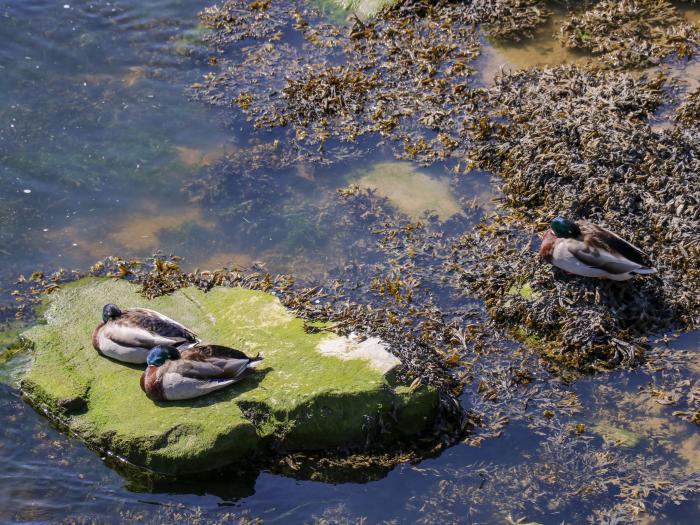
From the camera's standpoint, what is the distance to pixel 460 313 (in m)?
8.24

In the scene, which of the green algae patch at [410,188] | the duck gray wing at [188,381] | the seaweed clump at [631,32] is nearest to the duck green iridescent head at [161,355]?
the duck gray wing at [188,381]

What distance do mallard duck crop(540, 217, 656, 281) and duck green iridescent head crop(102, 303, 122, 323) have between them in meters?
3.96

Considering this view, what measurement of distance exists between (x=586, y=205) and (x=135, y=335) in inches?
186

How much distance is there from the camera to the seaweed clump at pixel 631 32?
426 inches

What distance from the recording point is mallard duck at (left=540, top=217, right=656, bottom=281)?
304 inches

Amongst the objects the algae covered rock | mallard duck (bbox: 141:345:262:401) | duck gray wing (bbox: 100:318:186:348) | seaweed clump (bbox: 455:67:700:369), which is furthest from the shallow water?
duck gray wing (bbox: 100:318:186:348)

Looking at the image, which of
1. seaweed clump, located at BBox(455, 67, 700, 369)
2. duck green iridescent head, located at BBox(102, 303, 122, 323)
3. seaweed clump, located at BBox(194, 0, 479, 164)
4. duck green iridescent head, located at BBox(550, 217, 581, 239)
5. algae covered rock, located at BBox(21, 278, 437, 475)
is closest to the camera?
algae covered rock, located at BBox(21, 278, 437, 475)

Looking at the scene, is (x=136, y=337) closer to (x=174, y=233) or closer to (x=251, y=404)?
(x=251, y=404)

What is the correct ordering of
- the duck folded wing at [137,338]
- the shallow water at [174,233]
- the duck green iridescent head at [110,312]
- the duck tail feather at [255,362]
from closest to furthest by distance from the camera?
the shallow water at [174,233], the duck tail feather at [255,362], the duck folded wing at [137,338], the duck green iridescent head at [110,312]

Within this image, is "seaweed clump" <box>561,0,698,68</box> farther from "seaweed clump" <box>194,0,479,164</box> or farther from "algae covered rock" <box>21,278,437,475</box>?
"algae covered rock" <box>21,278,437,475</box>

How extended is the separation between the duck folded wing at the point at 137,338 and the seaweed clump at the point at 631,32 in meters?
6.70

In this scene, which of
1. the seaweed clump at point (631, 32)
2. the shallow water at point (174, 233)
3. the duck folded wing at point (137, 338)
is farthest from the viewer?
the seaweed clump at point (631, 32)

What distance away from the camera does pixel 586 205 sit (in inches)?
351

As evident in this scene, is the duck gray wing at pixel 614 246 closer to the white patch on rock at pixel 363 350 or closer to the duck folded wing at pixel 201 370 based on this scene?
the white patch on rock at pixel 363 350
